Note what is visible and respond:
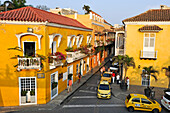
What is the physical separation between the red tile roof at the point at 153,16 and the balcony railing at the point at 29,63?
40.8 ft

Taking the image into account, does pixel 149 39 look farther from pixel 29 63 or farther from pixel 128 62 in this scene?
Result: pixel 29 63

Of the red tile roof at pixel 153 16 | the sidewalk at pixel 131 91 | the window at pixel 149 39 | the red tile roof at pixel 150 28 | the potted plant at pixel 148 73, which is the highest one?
the red tile roof at pixel 153 16

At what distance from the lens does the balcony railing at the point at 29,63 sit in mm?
14094

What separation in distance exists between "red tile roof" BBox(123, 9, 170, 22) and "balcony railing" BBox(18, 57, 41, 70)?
12.4 m

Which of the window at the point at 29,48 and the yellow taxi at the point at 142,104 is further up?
the window at the point at 29,48

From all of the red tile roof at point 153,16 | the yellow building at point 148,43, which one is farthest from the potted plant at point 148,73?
the red tile roof at point 153,16

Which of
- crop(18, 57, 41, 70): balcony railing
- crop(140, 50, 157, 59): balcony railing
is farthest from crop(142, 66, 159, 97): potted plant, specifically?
crop(18, 57, 41, 70): balcony railing

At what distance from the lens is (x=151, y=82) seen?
21000 mm

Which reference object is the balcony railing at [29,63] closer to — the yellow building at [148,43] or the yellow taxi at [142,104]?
the yellow taxi at [142,104]

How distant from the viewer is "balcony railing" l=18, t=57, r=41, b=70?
14094 mm

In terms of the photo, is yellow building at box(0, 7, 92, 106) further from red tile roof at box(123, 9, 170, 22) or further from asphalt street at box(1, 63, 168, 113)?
red tile roof at box(123, 9, 170, 22)

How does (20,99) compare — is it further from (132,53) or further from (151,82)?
(151,82)

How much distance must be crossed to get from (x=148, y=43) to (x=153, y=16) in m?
3.61

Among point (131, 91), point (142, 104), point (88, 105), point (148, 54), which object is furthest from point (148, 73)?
point (88, 105)
